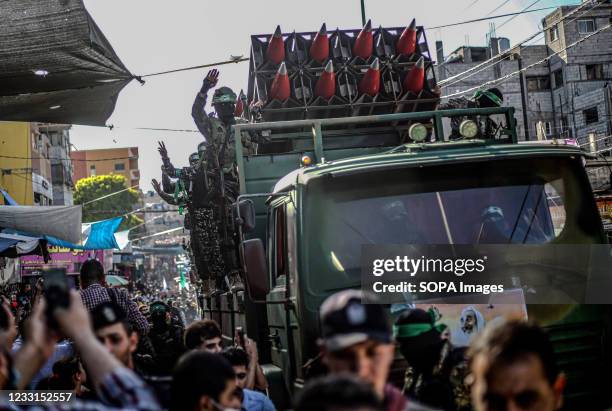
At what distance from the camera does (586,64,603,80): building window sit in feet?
166

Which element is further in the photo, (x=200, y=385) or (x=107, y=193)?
(x=107, y=193)

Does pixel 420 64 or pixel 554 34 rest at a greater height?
pixel 554 34

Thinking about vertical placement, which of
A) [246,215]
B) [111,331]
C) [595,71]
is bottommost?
[111,331]

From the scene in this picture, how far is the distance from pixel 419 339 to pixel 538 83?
168ft

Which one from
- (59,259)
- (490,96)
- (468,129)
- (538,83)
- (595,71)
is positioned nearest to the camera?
(468,129)

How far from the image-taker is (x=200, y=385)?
3.49 m

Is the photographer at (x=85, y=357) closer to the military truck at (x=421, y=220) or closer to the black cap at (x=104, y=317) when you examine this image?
the black cap at (x=104, y=317)

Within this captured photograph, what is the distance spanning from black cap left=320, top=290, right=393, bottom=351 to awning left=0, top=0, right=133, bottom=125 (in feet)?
20.5

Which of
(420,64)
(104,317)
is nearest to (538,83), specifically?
(420,64)

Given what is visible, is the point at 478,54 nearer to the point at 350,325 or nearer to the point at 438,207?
the point at 438,207

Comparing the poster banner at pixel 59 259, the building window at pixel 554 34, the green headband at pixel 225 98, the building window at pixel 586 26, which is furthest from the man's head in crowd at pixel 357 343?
the building window at pixel 586 26

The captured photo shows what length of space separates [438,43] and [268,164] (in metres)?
47.8

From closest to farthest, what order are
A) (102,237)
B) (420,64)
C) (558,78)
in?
1. (420,64)
2. (102,237)
3. (558,78)

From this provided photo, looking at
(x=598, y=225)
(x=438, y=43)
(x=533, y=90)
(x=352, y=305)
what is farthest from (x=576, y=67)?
(x=352, y=305)
